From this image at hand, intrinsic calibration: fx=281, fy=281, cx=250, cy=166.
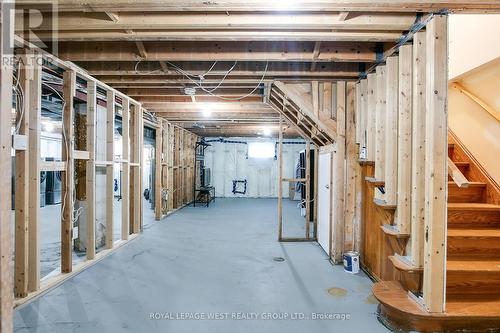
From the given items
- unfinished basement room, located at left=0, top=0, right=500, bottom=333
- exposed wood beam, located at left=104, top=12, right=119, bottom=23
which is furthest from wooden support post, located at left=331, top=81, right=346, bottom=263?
exposed wood beam, located at left=104, top=12, right=119, bottom=23

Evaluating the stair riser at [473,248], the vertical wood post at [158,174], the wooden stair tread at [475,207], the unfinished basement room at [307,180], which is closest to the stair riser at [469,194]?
the unfinished basement room at [307,180]

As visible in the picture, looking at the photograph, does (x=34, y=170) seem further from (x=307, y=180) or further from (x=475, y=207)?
(x=475, y=207)

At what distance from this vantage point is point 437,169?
2076mm

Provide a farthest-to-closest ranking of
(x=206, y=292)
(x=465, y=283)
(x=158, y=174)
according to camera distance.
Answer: (x=158, y=174), (x=206, y=292), (x=465, y=283)

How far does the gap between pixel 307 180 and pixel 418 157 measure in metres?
2.61

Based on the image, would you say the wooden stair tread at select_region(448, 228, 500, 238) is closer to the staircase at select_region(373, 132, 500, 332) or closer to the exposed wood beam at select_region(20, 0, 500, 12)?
the staircase at select_region(373, 132, 500, 332)

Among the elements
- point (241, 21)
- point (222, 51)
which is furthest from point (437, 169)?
point (222, 51)

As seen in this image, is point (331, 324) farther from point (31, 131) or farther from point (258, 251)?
point (31, 131)

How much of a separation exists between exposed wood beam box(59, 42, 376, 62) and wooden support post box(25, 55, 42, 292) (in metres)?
0.53

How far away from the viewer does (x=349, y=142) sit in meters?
3.68

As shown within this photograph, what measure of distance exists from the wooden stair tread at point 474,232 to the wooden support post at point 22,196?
3.93 m

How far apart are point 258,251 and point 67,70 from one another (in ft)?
11.2

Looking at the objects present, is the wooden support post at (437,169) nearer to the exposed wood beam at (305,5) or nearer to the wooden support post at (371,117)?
the exposed wood beam at (305,5)

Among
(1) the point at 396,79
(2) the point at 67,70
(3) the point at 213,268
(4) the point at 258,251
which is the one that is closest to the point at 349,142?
(1) the point at 396,79
